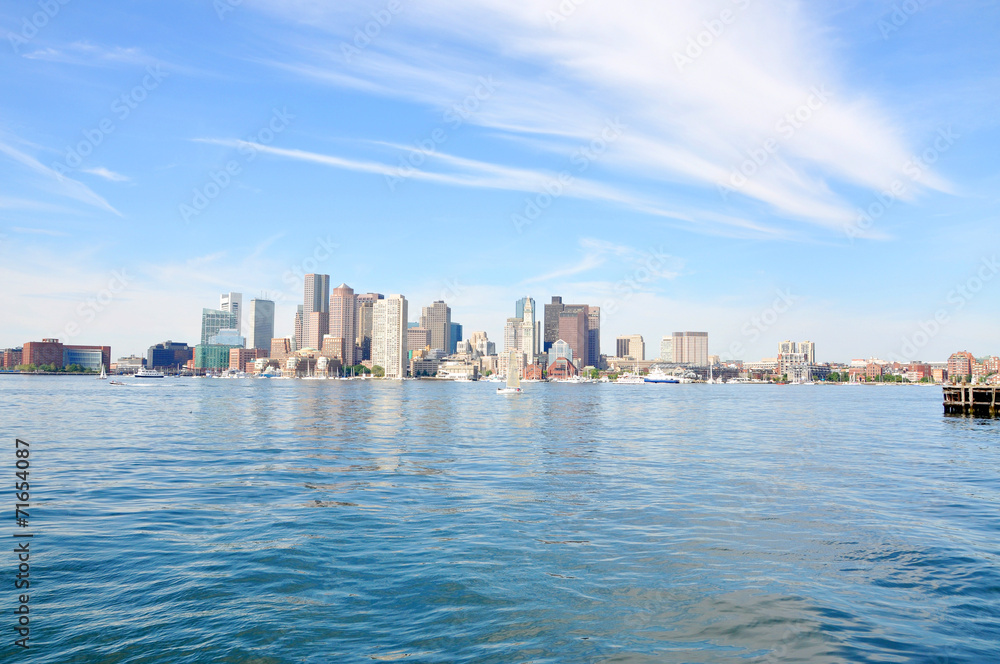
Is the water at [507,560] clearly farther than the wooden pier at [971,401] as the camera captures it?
No

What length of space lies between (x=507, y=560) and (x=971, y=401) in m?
89.0

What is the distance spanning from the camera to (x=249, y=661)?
1018cm

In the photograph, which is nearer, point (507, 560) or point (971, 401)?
point (507, 560)

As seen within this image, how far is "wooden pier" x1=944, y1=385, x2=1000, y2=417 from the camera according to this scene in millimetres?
78750

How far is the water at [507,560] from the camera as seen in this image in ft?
36.2

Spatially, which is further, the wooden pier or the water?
the wooden pier

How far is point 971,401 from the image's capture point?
7962cm

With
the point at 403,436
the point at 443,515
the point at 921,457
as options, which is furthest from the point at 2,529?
the point at 921,457

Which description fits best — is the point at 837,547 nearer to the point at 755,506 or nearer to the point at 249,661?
the point at 755,506

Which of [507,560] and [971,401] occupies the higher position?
[507,560]

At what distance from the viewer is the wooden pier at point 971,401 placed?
258 feet

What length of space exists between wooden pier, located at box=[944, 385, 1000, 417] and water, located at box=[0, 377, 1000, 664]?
2211 inches

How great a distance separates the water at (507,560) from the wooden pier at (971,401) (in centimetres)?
5617

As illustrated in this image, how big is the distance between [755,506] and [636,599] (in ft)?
37.7
